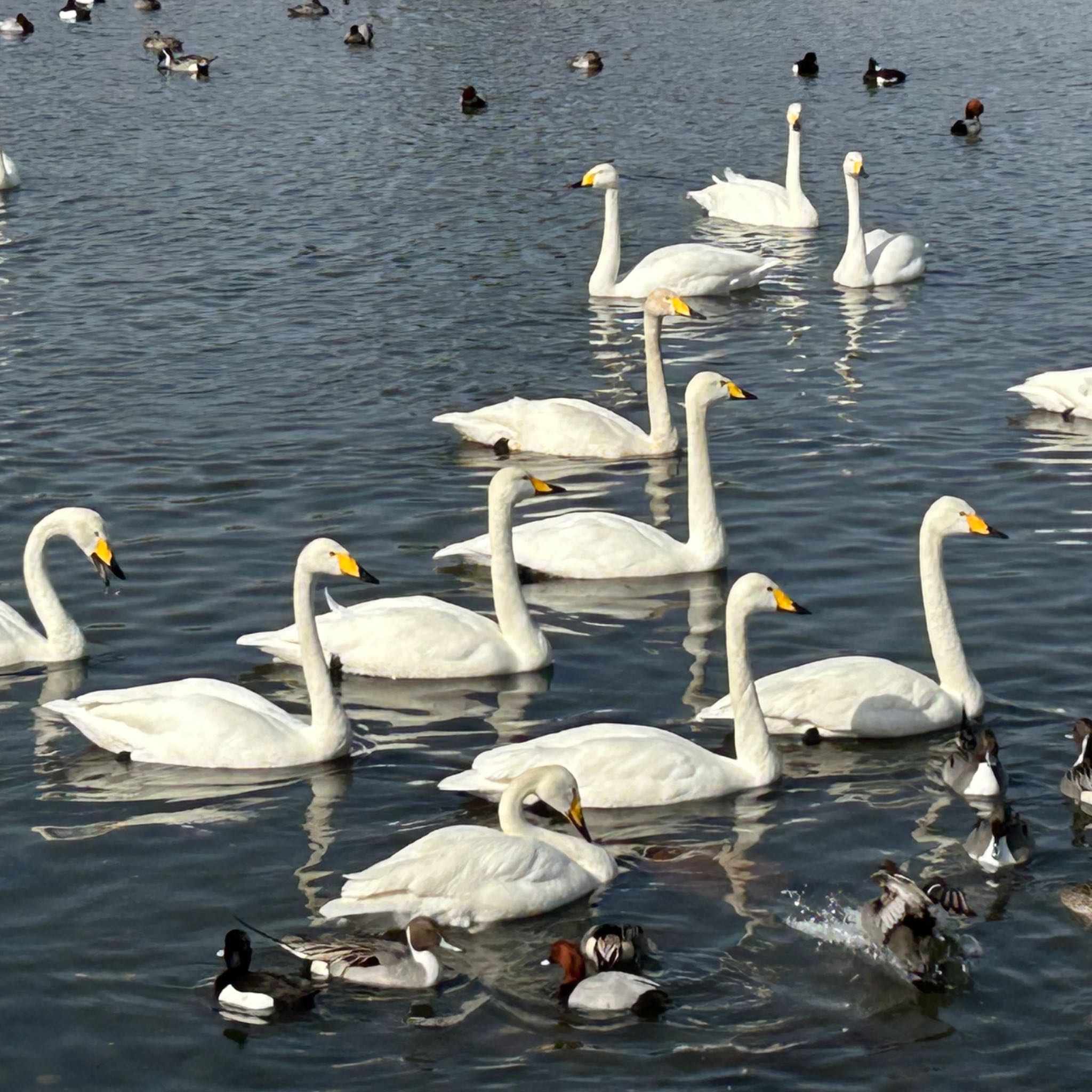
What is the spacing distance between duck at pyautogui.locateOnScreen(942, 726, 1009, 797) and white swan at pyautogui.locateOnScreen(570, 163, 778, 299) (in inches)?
464

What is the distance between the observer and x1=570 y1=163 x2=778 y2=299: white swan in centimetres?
2208

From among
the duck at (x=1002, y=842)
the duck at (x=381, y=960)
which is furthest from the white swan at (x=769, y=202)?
the duck at (x=381, y=960)

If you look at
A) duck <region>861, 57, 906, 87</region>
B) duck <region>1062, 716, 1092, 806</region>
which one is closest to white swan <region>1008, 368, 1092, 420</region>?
duck <region>1062, 716, 1092, 806</region>

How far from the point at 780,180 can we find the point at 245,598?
17245 mm

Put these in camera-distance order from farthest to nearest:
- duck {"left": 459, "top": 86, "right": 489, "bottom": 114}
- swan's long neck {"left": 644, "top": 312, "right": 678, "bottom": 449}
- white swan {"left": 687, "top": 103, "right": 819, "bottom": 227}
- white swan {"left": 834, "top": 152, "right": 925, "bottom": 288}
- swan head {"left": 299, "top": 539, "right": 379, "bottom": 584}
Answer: duck {"left": 459, "top": 86, "right": 489, "bottom": 114}, white swan {"left": 687, "top": 103, "right": 819, "bottom": 227}, white swan {"left": 834, "top": 152, "right": 925, "bottom": 288}, swan's long neck {"left": 644, "top": 312, "right": 678, "bottom": 449}, swan head {"left": 299, "top": 539, "right": 379, "bottom": 584}

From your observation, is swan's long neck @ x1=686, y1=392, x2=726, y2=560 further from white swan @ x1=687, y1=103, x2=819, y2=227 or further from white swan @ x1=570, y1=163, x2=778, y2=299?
white swan @ x1=687, y1=103, x2=819, y2=227

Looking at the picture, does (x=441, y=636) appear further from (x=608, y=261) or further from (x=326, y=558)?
(x=608, y=261)

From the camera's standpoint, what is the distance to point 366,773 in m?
11.0

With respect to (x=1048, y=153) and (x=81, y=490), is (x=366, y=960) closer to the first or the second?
(x=81, y=490)

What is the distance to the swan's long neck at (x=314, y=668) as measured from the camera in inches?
434

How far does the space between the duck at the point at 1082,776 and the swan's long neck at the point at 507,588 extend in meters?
3.26

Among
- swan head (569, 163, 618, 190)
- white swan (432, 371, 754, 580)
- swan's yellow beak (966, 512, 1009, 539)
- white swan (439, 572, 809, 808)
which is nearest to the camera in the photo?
white swan (439, 572, 809, 808)

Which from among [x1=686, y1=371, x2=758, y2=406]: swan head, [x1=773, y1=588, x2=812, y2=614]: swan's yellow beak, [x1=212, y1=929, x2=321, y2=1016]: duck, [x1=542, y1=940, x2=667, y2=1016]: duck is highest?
[x1=686, y1=371, x2=758, y2=406]: swan head

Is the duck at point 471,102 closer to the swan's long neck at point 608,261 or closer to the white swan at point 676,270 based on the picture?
the white swan at point 676,270
